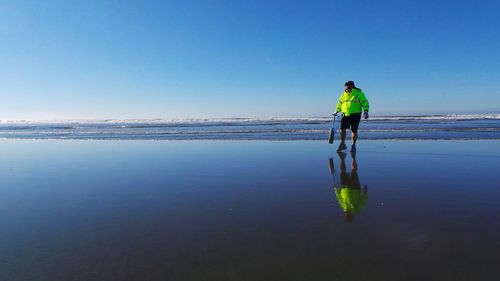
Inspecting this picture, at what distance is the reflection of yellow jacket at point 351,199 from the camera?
4.22 metres

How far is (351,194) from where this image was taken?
5.00m

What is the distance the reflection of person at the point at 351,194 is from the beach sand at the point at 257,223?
3 cm

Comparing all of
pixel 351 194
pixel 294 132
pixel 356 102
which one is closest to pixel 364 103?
pixel 356 102

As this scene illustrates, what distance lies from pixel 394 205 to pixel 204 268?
2.63m

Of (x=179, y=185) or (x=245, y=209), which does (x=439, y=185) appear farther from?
(x=179, y=185)

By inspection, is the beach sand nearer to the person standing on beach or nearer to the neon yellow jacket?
the person standing on beach

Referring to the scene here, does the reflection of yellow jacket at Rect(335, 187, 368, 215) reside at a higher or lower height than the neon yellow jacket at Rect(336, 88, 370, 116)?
lower

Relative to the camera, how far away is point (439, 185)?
534cm

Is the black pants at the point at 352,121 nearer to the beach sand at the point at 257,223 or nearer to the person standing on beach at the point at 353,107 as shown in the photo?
the person standing on beach at the point at 353,107

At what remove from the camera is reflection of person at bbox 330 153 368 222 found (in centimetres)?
413

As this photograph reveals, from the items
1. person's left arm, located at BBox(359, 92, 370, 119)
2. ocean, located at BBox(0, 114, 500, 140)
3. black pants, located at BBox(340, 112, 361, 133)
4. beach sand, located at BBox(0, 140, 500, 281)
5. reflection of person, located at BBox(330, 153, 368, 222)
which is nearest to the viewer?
beach sand, located at BBox(0, 140, 500, 281)

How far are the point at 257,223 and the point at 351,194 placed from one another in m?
1.84

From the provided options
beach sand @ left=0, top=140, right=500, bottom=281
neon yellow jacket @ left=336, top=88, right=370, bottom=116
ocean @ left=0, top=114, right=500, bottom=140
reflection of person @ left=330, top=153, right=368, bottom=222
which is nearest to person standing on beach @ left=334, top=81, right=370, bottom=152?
neon yellow jacket @ left=336, top=88, right=370, bottom=116

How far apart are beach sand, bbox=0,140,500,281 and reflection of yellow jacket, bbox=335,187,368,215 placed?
24mm
